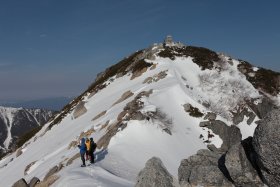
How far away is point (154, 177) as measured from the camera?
20469 mm

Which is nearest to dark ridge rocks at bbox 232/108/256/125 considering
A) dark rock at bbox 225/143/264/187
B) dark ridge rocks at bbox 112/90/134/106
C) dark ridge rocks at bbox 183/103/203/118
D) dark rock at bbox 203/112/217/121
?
dark rock at bbox 203/112/217/121

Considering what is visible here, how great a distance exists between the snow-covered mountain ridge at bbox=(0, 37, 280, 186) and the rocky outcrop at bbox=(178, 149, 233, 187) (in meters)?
5.25

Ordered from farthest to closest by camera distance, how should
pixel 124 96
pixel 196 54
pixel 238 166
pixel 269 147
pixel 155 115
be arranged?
pixel 196 54, pixel 124 96, pixel 155 115, pixel 238 166, pixel 269 147

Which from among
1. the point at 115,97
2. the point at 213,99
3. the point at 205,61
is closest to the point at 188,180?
the point at 213,99

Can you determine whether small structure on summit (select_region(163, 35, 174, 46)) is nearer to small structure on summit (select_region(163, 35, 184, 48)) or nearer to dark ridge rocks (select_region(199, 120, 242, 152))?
small structure on summit (select_region(163, 35, 184, 48))

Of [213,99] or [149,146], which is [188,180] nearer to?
[149,146]

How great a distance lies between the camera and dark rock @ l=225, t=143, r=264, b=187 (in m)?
18.1

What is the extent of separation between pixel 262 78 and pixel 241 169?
176 ft

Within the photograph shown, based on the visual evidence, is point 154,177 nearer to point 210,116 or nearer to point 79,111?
point 210,116

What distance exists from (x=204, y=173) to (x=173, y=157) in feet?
56.8

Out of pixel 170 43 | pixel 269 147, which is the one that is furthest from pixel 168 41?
pixel 269 147

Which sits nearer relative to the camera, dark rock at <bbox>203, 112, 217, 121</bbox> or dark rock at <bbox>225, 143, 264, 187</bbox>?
dark rock at <bbox>225, 143, 264, 187</bbox>

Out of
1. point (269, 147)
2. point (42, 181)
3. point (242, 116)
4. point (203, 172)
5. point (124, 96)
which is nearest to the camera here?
point (269, 147)

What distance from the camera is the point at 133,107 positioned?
153ft
